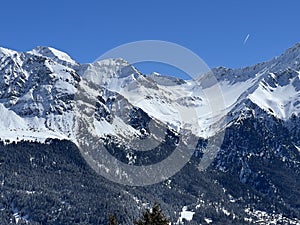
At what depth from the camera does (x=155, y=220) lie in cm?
6353

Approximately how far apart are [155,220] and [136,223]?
7.03 feet

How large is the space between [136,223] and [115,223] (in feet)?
7.30

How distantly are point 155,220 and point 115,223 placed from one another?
4.33 metres

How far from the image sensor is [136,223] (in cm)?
6431

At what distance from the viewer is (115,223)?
64.8 m
